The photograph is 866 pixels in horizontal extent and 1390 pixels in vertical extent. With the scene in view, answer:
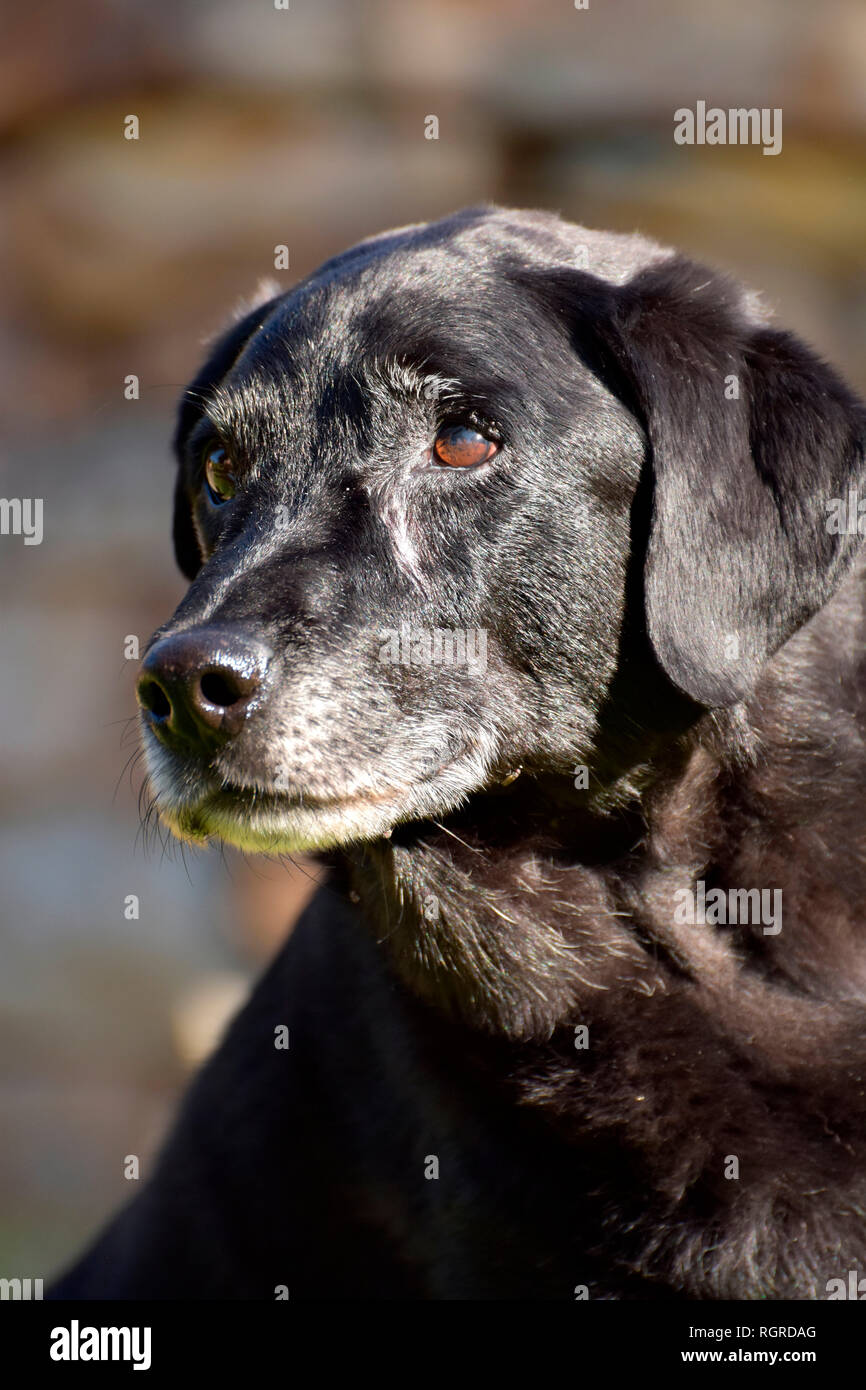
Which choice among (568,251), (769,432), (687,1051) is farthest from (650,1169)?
(568,251)

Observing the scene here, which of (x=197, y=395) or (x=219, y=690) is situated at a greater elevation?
(x=197, y=395)

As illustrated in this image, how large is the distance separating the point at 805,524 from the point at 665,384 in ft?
1.24

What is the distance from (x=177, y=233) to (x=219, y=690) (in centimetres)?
713

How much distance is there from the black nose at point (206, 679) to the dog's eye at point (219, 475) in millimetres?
598

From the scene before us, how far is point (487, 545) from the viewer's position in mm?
2680

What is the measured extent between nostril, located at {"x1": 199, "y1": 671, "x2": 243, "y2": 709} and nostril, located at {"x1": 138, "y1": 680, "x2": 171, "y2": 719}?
0.09 meters

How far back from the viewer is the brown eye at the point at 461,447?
106 inches

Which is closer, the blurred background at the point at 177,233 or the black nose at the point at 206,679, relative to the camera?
the black nose at the point at 206,679

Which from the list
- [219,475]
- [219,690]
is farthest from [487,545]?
[219,475]

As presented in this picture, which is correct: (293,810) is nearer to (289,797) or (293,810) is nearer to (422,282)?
(289,797)

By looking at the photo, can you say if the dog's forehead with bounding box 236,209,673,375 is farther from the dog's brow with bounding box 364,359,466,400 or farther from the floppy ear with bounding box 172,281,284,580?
the floppy ear with bounding box 172,281,284,580

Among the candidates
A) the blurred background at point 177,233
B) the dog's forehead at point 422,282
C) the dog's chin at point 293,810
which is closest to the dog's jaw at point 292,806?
the dog's chin at point 293,810

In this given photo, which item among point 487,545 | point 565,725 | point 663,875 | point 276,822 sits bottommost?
point 663,875

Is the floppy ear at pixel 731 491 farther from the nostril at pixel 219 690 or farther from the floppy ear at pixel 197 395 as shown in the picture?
the floppy ear at pixel 197 395
